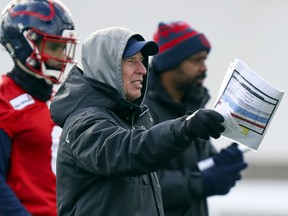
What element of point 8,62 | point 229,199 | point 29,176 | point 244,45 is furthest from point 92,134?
point 244,45

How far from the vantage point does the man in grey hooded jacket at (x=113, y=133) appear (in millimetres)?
3949

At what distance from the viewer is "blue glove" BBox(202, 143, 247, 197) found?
5949mm

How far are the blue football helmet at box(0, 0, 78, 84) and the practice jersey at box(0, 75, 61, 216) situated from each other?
27cm

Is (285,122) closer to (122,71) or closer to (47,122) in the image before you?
(47,122)

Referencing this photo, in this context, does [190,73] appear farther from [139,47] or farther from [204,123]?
[204,123]

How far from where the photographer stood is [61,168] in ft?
14.1

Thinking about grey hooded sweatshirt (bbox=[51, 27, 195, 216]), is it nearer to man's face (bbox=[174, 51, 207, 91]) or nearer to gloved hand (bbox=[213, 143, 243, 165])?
gloved hand (bbox=[213, 143, 243, 165])

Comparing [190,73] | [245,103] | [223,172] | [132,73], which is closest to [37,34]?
[190,73]

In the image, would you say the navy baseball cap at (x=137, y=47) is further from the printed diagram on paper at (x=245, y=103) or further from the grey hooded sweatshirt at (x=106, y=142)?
the printed diagram on paper at (x=245, y=103)

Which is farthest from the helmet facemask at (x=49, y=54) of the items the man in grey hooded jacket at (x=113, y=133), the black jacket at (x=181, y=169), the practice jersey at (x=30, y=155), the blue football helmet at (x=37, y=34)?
the man in grey hooded jacket at (x=113, y=133)

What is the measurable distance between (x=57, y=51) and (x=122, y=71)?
4.38 ft

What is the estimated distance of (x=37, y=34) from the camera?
562 cm

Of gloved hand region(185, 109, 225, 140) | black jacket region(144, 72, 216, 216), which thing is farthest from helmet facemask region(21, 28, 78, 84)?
gloved hand region(185, 109, 225, 140)

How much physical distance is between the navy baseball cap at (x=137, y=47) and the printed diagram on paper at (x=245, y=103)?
40 centimetres
